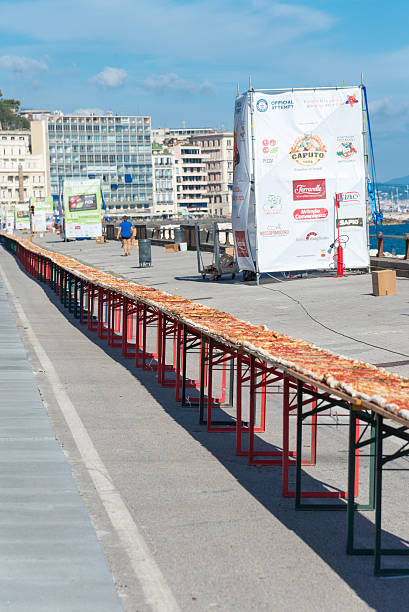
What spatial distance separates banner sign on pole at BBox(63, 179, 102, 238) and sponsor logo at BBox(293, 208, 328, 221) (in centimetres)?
3915

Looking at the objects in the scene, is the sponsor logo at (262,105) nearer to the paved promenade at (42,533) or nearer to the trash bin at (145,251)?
the trash bin at (145,251)

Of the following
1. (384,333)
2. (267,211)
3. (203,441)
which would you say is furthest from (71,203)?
(203,441)

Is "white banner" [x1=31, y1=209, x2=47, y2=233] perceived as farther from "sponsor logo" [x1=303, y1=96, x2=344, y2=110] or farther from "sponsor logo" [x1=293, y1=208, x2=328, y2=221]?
"sponsor logo" [x1=303, y1=96, x2=344, y2=110]

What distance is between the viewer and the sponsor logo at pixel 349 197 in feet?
101

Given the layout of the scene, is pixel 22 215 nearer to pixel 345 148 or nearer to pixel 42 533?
pixel 345 148

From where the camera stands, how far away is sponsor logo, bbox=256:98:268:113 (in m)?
29.8

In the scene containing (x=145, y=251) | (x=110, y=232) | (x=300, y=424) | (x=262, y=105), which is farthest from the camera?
(x=110, y=232)

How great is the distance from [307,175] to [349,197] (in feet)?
4.82

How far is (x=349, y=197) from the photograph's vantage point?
30922 millimetres

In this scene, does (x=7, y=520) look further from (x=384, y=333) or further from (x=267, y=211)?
(x=267, y=211)

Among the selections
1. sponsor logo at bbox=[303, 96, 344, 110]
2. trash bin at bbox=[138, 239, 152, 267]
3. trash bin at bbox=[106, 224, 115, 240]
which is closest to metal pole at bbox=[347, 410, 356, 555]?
sponsor logo at bbox=[303, 96, 344, 110]

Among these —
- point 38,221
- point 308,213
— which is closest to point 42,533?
point 308,213

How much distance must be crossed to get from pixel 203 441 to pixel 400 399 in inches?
181

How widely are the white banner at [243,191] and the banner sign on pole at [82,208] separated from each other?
3793 cm
